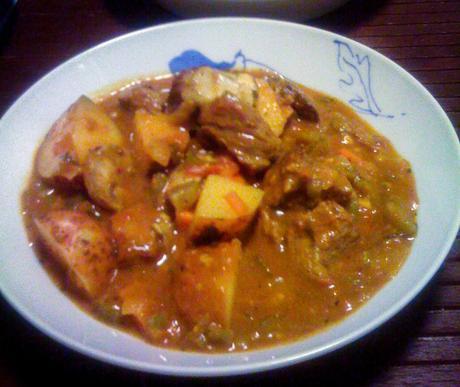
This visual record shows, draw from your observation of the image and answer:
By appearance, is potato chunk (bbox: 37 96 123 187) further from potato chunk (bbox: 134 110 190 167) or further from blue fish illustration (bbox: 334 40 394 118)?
blue fish illustration (bbox: 334 40 394 118)

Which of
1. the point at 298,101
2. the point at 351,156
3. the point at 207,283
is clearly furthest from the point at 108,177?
the point at 351,156

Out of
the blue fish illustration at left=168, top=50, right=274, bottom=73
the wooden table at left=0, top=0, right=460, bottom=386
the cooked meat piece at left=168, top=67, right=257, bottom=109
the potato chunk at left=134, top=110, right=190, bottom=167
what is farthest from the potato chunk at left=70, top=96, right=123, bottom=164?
the wooden table at left=0, top=0, right=460, bottom=386

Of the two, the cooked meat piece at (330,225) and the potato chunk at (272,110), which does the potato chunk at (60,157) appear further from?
the cooked meat piece at (330,225)

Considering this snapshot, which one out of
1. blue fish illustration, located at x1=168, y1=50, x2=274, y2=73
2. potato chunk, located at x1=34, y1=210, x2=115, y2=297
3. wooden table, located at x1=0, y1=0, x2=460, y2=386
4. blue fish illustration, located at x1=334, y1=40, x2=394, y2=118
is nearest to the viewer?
wooden table, located at x1=0, y1=0, x2=460, y2=386

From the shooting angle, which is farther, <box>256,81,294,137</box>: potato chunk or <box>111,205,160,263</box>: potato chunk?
<box>256,81,294,137</box>: potato chunk

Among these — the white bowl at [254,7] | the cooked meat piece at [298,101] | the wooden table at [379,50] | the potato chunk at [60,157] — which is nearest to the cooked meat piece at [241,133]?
the cooked meat piece at [298,101]

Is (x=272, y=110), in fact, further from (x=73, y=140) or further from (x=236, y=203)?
(x=73, y=140)

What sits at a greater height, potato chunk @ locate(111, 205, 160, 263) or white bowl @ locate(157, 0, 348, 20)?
white bowl @ locate(157, 0, 348, 20)
